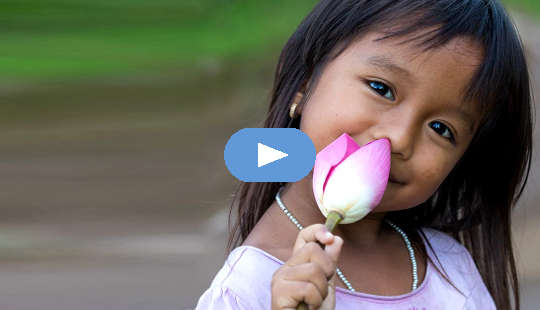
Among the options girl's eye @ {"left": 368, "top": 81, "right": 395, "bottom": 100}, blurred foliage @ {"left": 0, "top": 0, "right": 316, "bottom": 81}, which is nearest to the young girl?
girl's eye @ {"left": 368, "top": 81, "right": 395, "bottom": 100}

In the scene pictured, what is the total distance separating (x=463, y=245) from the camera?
1313 millimetres

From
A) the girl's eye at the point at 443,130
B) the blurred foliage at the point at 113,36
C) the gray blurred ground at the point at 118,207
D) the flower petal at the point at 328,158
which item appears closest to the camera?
the flower petal at the point at 328,158

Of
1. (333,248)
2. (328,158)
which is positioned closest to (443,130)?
(328,158)

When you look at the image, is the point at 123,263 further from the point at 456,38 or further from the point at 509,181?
the point at 456,38

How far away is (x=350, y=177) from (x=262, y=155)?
0.38 feet

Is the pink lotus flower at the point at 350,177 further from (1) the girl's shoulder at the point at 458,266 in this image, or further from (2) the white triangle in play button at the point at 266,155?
(1) the girl's shoulder at the point at 458,266

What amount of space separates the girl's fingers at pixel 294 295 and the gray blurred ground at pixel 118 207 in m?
1.29

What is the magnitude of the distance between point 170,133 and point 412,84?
1805 mm

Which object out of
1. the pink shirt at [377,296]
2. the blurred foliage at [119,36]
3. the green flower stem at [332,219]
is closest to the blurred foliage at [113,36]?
the blurred foliage at [119,36]

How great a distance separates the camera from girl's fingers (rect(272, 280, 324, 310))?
0.74m

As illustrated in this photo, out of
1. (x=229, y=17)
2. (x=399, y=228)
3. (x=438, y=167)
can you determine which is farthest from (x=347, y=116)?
(x=229, y=17)

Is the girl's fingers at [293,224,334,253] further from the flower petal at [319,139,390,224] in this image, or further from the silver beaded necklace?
the silver beaded necklace

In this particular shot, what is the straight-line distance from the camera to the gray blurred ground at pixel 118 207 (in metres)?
2.13

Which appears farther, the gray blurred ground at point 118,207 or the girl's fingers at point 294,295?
the gray blurred ground at point 118,207
